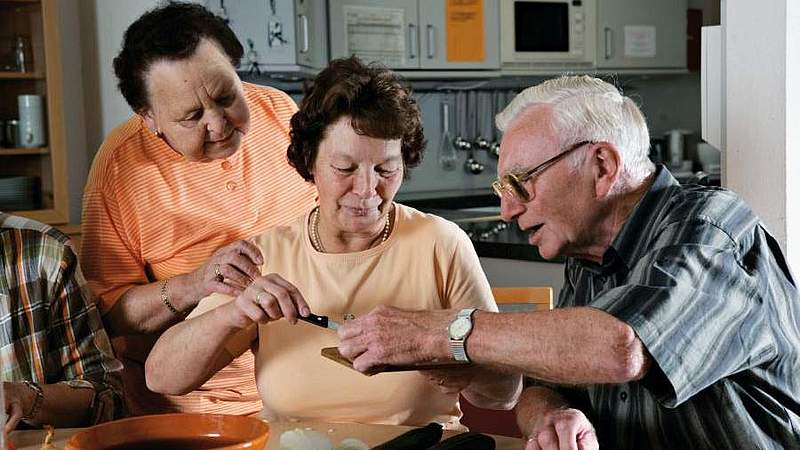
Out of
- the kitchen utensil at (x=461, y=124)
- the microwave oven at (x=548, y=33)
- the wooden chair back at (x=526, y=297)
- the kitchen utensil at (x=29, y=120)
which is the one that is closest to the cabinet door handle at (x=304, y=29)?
the kitchen utensil at (x=29, y=120)

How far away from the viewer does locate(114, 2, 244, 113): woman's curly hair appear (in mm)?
2232

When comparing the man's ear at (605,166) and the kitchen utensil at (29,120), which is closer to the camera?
the man's ear at (605,166)

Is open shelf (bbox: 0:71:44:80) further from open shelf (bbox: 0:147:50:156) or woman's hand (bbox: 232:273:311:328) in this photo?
woman's hand (bbox: 232:273:311:328)

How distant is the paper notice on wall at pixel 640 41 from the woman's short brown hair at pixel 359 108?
457 centimetres

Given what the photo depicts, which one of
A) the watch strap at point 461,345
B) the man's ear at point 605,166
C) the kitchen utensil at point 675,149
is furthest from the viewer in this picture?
the kitchen utensil at point 675,149

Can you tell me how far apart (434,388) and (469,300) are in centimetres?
17

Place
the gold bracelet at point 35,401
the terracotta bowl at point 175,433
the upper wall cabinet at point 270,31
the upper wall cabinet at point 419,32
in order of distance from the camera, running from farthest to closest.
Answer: the upper wall cabinet at point 419,32 < the upper wall cabinet at point 270,31 < the gold bracelet at point 35,401 < the terracotta bowl at point 175,433

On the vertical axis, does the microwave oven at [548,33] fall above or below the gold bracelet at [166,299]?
above

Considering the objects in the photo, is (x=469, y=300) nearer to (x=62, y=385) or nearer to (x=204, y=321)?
(x=204, y=321)

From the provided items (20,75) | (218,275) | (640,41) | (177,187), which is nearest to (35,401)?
(218,275)

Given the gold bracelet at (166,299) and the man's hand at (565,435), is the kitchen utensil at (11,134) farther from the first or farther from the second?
the man's hand at (565,435)

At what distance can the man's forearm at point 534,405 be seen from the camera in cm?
176

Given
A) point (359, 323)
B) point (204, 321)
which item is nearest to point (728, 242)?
point (359, 323)

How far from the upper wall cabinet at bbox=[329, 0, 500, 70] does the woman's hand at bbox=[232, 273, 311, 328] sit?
3438 millimetres
